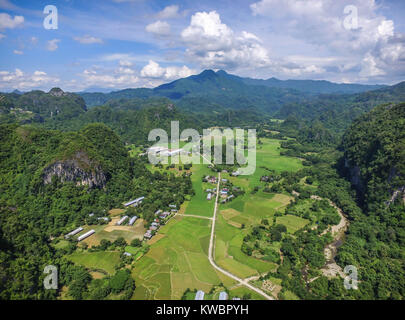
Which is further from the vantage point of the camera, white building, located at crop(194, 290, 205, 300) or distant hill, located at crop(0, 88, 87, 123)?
distant hill, located at crop(0, 88, 87, 123)

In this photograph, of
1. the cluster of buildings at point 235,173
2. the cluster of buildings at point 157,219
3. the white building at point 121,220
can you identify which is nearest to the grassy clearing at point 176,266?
the cluster of buildings at point 157,219

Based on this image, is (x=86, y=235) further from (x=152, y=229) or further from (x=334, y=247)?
(x=334, y=247)

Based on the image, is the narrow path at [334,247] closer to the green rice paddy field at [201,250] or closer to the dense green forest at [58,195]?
the green rice paddy field at [201,250]

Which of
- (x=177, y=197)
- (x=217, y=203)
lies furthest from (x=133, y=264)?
(x=217, y=203)

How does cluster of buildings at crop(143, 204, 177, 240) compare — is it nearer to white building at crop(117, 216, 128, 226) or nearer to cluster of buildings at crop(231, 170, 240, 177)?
white building at crop(117, 216, 128, 226)

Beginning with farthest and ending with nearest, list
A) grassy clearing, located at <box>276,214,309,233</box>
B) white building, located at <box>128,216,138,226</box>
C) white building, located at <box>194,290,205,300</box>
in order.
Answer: white building, located at <box>128,216,138,226</box> < grassy clearing, located at <box>276,214,309,233</box> < white building, located at <box>194,290,205,300</box>

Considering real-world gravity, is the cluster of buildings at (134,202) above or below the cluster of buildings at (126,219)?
above

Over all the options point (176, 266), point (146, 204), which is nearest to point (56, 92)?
point (146, 204)

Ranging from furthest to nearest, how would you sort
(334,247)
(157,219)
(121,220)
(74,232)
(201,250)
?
(157,219) → (121,220) → (74,232) → (334,247) → (201,250)

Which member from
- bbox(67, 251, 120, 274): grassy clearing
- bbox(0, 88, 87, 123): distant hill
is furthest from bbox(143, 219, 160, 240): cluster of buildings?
bbox(0, 88, 87, 123): distant hill
